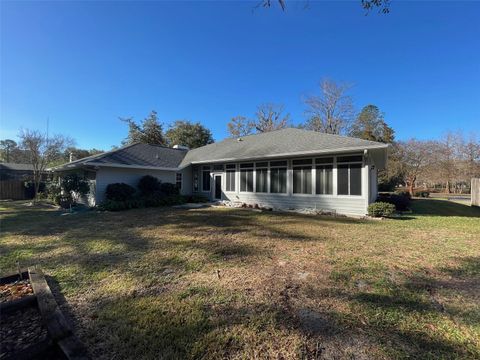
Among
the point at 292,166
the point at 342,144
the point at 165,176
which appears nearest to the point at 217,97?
the point at 165,176

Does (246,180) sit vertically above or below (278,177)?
below

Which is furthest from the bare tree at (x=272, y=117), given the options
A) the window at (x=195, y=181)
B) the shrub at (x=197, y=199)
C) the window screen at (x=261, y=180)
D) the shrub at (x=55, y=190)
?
the shrub at (x=55, y=190)

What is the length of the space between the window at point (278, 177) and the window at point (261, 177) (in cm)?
40

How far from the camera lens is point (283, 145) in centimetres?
1362

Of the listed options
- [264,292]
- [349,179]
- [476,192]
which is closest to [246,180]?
[349,179]

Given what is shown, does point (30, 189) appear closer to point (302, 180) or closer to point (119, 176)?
point (119, 176)

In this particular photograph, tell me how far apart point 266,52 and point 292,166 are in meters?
8.18

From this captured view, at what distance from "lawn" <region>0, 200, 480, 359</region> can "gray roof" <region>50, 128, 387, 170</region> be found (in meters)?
5.49

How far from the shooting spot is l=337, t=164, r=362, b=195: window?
422 inches

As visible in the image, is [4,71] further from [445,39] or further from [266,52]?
[445,39]

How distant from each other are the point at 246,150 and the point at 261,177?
7.40ft

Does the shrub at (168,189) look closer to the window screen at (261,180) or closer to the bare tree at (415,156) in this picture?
the window screen at (261,180)

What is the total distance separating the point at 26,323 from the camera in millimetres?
2762

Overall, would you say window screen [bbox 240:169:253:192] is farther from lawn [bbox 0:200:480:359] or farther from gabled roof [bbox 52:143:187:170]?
lawn [bbox 0:200:480:359]
